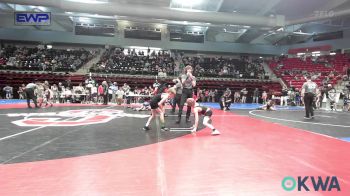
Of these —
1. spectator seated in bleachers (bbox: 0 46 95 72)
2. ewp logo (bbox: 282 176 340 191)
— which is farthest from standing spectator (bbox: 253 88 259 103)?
ewp logo (bbox: 282 176 340 191)

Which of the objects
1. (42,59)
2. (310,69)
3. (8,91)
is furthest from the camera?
(310,69)

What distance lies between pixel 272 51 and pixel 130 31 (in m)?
17.5

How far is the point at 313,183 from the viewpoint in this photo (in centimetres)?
328

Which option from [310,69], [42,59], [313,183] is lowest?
[313,183]

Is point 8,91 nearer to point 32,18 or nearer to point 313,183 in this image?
point 32,18

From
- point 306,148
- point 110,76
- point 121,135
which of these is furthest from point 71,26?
point 306,148

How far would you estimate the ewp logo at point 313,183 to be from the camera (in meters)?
3.13

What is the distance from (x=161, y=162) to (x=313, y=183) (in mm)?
1977

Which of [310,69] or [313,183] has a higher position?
[310,69]

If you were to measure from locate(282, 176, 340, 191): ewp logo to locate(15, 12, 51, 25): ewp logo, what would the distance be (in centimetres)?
1476

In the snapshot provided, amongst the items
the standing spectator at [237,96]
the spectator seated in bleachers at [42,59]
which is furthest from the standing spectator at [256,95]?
the spectator seated in bleachers at [42,59]

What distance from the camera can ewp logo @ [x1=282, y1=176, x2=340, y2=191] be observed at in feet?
10.3

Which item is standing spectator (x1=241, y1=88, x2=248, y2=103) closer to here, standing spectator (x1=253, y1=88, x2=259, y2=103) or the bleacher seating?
standing spectator (x1=253, y1=88, x2=259, y2=103)

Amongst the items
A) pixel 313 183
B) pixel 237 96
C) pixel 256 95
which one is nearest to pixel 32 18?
pixel 313 183
